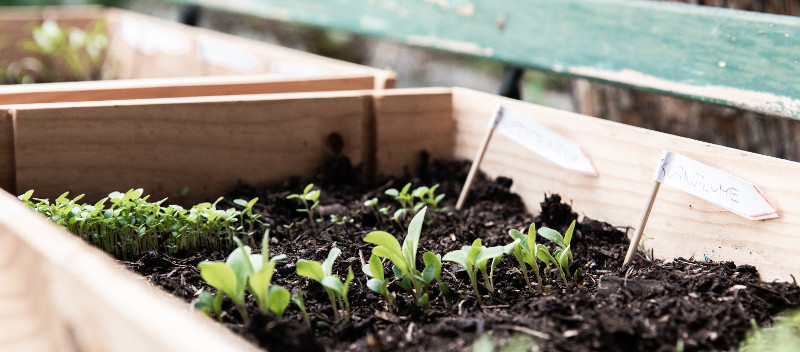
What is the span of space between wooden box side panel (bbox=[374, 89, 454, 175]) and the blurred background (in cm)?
33

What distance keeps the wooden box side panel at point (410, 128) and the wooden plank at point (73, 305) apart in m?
0.98

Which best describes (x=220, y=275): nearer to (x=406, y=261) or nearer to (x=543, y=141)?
(x=406, y=261)

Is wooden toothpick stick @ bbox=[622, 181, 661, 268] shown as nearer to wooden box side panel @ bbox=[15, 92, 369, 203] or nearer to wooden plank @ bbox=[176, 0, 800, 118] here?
wooden plank @ bbox=[176, 0, 800, 118]

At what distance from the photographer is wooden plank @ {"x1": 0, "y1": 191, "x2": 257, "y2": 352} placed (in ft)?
2.58

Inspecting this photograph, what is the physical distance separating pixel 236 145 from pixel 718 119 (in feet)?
6.38

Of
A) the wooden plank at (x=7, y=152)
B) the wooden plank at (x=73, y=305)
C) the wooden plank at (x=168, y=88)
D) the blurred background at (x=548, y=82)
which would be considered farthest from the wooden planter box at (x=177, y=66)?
the wooden plank at (x=73, y=305)

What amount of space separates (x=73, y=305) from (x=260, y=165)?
1.03 m

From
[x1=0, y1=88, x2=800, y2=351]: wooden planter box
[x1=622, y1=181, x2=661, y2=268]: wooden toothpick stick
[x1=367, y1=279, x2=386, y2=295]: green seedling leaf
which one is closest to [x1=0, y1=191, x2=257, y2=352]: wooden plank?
[x1=0, y1=88, x2=800, y2=351]: wooden planter box

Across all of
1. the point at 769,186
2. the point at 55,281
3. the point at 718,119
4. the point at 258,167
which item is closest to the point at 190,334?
the point at 55,281

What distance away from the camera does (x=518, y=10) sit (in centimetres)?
225

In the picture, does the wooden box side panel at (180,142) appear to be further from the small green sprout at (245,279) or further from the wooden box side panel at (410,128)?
the small green sprout at (245,279)

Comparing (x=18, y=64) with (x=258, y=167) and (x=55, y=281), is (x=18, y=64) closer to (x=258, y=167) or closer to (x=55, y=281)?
(x=258, y=167)

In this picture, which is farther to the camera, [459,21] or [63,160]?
[459,21]

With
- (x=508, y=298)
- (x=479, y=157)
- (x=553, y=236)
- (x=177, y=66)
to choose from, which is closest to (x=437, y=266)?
(x=508, y=298)
